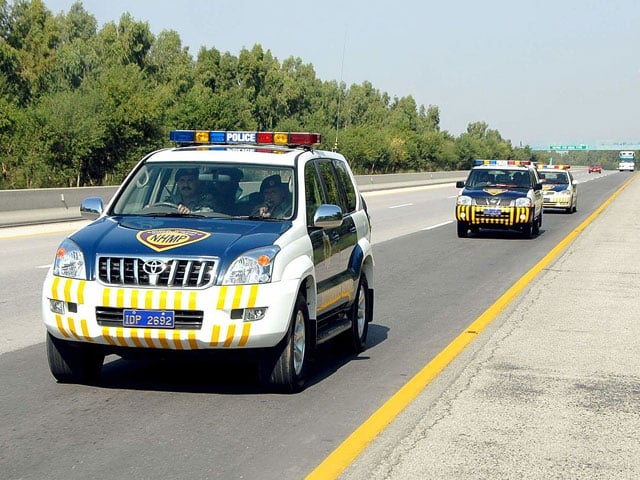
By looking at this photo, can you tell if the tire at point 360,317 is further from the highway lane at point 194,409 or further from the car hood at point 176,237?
the car hood at point 176,237

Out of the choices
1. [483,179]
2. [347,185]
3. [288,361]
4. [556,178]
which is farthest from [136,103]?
[288,361]

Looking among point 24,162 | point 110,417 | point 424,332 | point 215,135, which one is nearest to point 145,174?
point 215,135

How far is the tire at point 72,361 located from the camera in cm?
772

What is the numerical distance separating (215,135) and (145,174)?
0.91 m

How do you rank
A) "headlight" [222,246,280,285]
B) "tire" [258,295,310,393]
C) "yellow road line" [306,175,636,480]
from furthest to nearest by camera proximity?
"tire" [258,295,310,393] < "headlight" [222,246,280,285] < "yellow road line" [306,175,636,480]

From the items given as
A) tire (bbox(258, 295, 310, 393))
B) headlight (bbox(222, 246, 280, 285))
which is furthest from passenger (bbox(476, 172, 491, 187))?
headlight (bbox(222, 246, 280, 285))

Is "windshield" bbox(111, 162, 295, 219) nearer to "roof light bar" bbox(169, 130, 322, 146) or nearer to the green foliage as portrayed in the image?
"roof light bar" bbox(169, 130, 322, 146)

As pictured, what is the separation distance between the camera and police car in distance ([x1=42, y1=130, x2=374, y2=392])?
23.6 feet

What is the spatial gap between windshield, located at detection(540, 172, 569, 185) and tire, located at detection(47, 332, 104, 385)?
3203cm

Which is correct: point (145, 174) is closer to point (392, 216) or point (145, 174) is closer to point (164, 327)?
point (164, 327)

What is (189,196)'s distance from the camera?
336 inches

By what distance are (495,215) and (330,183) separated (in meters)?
16.0

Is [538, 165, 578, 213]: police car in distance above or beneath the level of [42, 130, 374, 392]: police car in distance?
beneath

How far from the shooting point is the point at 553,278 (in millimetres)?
16531
